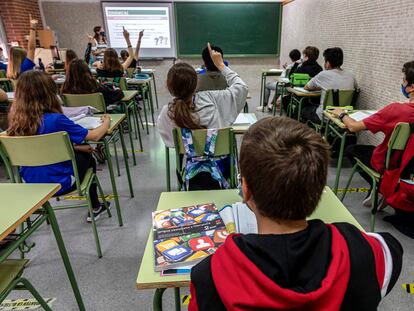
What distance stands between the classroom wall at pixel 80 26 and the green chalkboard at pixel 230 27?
25 cm

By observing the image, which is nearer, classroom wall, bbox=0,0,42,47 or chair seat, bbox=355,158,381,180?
chair seat, bbox=355,158,381,180

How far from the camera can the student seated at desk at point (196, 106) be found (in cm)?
178

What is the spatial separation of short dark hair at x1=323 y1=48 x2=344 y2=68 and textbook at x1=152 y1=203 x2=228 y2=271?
118 inches

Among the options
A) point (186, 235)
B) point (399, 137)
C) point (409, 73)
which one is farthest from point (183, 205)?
point (409, 73)

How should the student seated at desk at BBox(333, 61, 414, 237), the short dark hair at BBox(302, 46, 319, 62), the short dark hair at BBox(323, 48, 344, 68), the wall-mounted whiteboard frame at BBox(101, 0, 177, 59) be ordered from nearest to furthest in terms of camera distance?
the student seated at desk at BBox(333, 61, 414, 237) < the short dark hair at BBox(323, 48, 344, 68) < the short dark hair at BBox(302, 46, 319, 62) < the wall-mounted whiteboard frame at BBox(101, 0, 177, 59)

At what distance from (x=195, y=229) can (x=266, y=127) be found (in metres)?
0.49

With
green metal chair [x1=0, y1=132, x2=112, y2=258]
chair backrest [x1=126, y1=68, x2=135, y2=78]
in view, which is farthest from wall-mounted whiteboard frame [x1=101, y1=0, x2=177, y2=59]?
green metal chair [x1=0, y1=132, x2=112, y2=258]

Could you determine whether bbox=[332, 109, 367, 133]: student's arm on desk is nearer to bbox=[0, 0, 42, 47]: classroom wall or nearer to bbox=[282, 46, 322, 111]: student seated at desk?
bbox=[282, 46, 322, 111]: student seated at desk

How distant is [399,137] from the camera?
1.83m

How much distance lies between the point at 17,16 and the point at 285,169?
26.0 ft

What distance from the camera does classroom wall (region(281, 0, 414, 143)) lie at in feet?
8.80

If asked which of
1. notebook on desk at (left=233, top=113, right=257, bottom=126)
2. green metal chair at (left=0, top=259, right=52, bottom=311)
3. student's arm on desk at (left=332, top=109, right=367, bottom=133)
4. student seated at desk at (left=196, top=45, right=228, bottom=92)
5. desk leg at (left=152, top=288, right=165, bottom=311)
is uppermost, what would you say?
student seated at desk at (left=196, top=45, right=228, bottom=92)

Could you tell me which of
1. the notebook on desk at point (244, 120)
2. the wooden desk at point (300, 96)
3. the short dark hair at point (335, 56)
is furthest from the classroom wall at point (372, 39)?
the notebook on desk at point (244, 120)

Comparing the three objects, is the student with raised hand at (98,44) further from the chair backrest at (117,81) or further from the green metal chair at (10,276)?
the green metal chair at (10,276)
